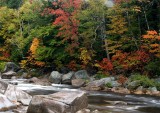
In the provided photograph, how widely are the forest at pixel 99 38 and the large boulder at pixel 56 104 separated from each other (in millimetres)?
14476

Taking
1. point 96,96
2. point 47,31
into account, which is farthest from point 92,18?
point 96,96

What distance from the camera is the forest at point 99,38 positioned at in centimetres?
2983

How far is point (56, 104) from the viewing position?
1390cm

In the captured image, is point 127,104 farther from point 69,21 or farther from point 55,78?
point 69,21

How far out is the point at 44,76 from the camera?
3675 cm

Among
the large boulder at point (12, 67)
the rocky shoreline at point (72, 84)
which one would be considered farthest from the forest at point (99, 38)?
the rocky shoreline at point (72, 84)

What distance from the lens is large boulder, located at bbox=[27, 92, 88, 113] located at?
1380 centimetres

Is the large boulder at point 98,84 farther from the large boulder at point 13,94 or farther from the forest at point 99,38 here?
the large boulder at point 13,94

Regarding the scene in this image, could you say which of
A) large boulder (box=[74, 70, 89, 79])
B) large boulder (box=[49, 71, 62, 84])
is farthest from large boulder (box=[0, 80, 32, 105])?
large boulder (box=[49, 71, 62, 84])

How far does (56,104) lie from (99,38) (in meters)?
21.1

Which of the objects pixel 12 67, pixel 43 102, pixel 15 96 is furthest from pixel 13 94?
pixel 12 67

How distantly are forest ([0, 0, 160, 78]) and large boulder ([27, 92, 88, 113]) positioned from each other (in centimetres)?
1448

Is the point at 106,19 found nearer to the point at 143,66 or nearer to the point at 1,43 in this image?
the point at 143,66

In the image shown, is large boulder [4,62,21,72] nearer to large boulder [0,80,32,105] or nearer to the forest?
the forest
